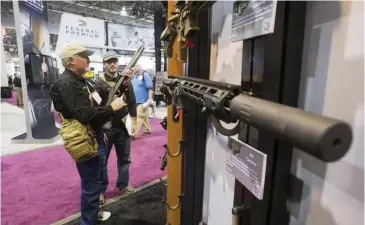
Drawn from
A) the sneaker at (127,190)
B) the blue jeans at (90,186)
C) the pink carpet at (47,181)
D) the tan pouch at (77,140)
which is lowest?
the pink carpet at (47,181)

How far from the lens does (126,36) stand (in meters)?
11.5

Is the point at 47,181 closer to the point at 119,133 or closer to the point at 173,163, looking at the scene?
the point at 119,133

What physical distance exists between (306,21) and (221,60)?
18.3 inches

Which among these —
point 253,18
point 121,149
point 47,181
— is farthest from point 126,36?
point 253,18

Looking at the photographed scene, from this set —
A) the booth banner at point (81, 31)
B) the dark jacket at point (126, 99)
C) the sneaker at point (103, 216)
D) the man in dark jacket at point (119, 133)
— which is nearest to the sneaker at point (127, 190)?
the man in dark jacket at point (119, 133)

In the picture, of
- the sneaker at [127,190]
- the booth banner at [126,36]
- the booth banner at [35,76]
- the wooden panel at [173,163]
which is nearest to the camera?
the wooden panel at [173,163]

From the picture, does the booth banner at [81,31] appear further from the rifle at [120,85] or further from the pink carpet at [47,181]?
the rifle at [120,85]

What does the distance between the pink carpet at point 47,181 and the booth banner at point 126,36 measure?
8.21m

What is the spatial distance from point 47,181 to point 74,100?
65.5 inches

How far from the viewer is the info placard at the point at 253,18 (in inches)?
17.9

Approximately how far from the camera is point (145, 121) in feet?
15.8

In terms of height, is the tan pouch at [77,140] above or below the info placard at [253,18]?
below

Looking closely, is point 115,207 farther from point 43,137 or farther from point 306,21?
point 43,137

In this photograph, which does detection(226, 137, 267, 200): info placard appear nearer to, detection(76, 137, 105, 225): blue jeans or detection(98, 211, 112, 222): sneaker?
detection(76, 137, 105, 225): blue jeans
